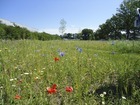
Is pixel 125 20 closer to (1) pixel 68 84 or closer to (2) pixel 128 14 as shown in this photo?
(2) pixel 128 14

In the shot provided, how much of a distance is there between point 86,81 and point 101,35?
60253 mm

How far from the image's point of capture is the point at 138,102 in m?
3.37

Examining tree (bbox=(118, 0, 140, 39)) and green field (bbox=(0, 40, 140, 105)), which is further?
tree (bbox=(118, 0, 140, 39))

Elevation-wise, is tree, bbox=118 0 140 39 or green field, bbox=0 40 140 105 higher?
tree, bbox=118 0 140 39

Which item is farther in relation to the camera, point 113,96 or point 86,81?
point 86,81

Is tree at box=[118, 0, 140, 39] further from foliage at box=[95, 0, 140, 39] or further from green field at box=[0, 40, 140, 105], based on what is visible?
green field at box=[0, 40, 140, 105]

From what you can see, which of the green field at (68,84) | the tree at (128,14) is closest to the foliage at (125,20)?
the tree at (128,14)

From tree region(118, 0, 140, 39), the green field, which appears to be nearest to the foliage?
tree region(118, 0, 140, 39)

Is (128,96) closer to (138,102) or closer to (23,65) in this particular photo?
(138,102)

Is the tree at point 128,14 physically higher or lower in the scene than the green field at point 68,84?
higher

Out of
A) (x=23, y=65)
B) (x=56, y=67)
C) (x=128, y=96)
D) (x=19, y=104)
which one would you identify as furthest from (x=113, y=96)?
(x=23, y=65)

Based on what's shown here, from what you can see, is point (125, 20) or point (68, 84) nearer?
point (68, 84)

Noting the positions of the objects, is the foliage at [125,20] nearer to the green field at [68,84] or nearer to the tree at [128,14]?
the tree at [128,14]

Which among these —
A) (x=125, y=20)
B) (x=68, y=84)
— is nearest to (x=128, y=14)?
(x=125, y=20)
